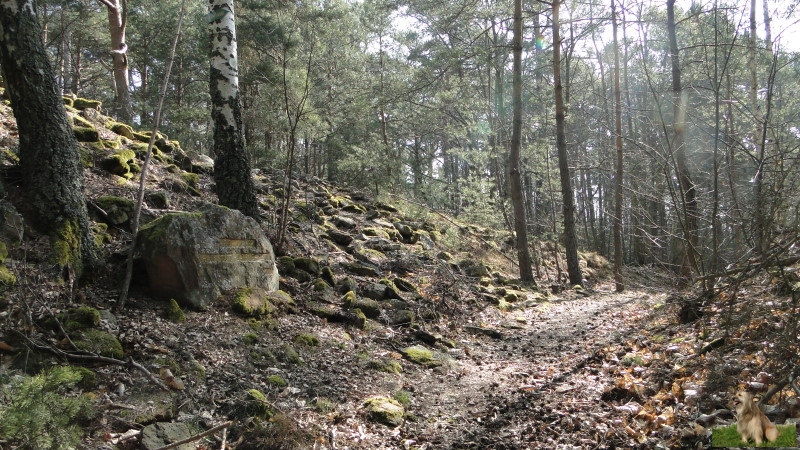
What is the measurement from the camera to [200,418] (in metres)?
3.51

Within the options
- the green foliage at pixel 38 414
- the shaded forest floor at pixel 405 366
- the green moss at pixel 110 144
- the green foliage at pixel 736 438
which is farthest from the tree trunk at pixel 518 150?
the green foliage at pixel 38 414

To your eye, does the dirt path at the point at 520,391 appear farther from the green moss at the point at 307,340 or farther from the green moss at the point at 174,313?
the green moss at the point at 174,313

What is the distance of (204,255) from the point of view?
5.46 meters

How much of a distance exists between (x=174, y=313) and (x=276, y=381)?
140 centimetres

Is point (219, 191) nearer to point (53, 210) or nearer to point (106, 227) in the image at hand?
point (106, 227)

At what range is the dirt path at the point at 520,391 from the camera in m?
3.77

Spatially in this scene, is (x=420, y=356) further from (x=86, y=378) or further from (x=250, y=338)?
(x=86, y=378)

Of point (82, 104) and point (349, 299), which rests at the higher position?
point (82, 104)

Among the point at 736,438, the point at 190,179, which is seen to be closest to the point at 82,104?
the point at 190,179

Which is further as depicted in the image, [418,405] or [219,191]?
[219,191]

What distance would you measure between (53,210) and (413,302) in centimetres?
514

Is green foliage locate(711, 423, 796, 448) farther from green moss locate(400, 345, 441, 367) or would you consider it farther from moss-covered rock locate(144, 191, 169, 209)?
moss-covered rock locate(144, 191, 169, 209)

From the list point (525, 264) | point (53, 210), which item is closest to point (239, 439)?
point (53, 210)

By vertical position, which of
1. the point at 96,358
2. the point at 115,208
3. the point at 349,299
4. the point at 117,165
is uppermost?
the point at 117,165
